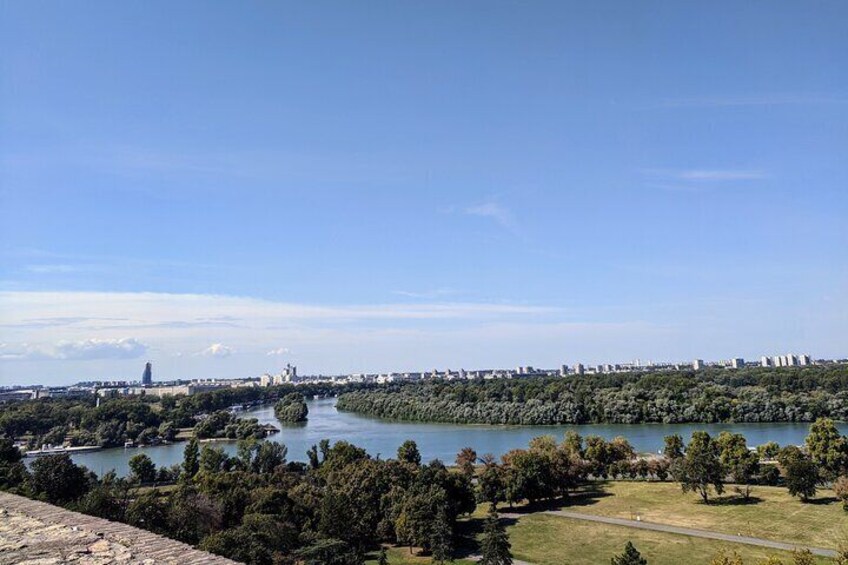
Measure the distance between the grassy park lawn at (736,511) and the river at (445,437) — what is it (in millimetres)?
13757

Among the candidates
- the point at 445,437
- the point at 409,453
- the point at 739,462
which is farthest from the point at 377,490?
the point at 445,437

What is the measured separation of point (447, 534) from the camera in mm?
18219

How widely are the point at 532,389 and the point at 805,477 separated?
52.3m

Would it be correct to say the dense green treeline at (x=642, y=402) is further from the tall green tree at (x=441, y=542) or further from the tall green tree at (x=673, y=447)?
the tall green tree at (x=441, y=542)

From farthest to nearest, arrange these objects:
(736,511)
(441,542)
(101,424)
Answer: (101,424)
(736,511)
(441,542)

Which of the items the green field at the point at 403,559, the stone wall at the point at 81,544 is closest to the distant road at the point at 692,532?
the green field at the point at 403,559

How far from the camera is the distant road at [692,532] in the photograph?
17688mm

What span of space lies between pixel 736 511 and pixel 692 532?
13.4 ft

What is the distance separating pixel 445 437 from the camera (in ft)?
173

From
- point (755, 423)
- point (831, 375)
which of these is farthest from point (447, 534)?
point (831, 375)

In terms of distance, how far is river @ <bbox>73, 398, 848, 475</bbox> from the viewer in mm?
43594

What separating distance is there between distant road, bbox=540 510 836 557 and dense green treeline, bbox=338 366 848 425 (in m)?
33.8

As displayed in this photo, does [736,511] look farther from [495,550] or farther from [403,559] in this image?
[403,559]

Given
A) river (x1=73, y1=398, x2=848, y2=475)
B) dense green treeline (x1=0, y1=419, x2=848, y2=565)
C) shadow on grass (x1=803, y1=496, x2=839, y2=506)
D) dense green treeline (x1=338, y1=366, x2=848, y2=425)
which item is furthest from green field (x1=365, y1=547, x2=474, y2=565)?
dense green treeline (x1=338, y1=366, x2=848, y2=425)
